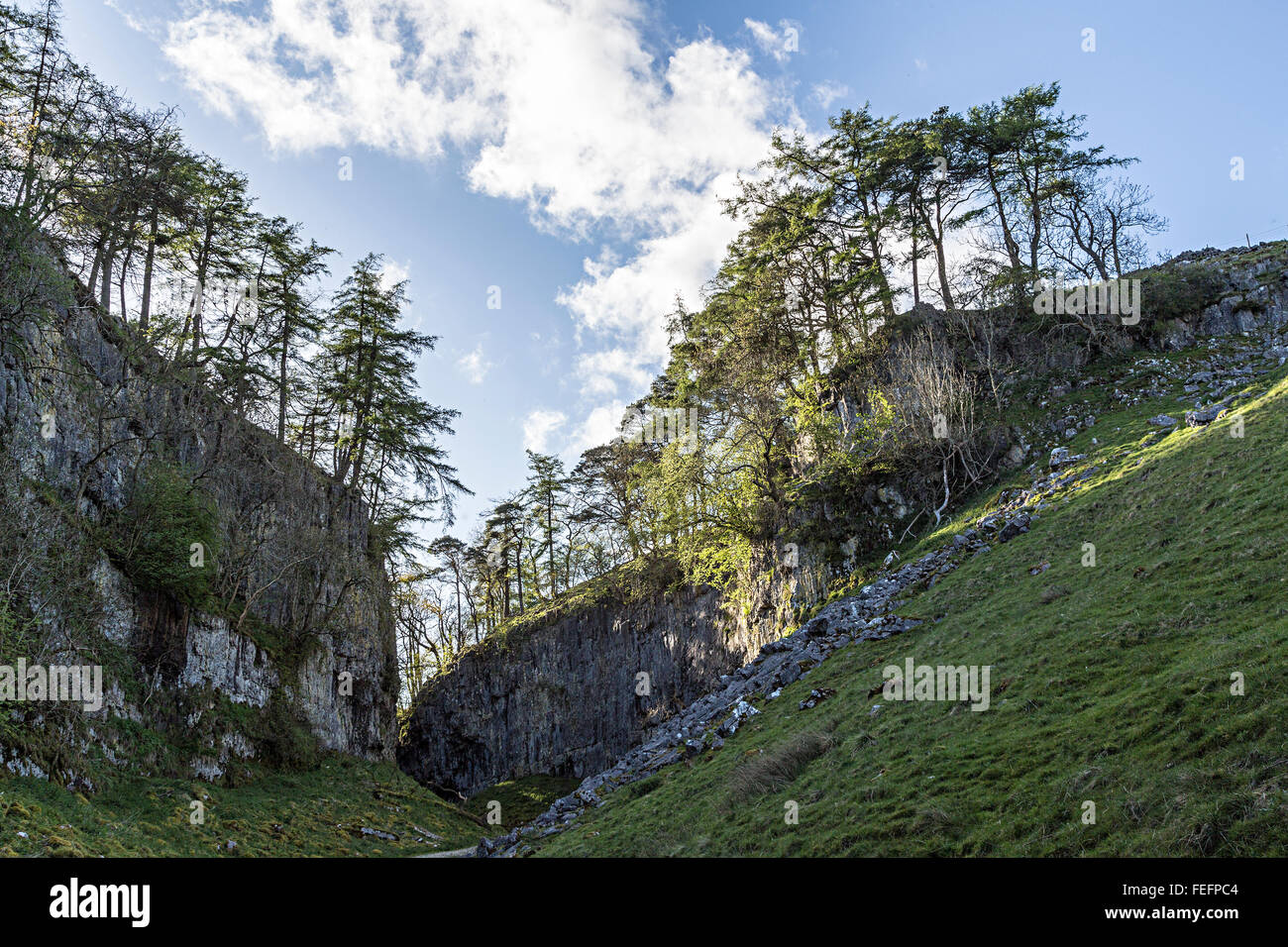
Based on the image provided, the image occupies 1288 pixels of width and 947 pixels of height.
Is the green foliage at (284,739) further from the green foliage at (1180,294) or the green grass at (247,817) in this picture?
the green foliage at (1180,294)

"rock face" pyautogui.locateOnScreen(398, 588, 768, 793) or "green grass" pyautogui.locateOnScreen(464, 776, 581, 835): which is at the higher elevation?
"rock face" pyautogui.locateOnScreen(398, 588, 768, 793)

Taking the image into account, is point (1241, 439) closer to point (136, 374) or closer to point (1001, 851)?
point (1001, 851)

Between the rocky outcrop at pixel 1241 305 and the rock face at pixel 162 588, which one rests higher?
the rocky outcrop at pixel 1241 305

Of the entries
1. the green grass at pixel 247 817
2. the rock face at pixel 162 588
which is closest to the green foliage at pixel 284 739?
the rock face at pixel 162 588

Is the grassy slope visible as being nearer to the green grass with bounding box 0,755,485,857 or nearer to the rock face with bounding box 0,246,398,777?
the green grass with bounding box 0,755,485,857

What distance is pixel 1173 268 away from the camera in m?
29.0

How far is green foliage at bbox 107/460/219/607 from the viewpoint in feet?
57.6

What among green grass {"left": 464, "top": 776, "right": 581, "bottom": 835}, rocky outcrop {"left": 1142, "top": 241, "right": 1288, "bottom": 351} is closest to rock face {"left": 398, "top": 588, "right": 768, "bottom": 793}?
green grass {"left": 464, "top": 776, "right": 581, "bottom": 835}

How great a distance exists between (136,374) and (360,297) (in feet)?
48.7

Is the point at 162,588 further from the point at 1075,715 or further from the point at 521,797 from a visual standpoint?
the point at 521,797

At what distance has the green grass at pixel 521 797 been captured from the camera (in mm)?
32812

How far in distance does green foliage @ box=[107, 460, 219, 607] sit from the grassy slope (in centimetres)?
1228

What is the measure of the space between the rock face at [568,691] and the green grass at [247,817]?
492 inches
